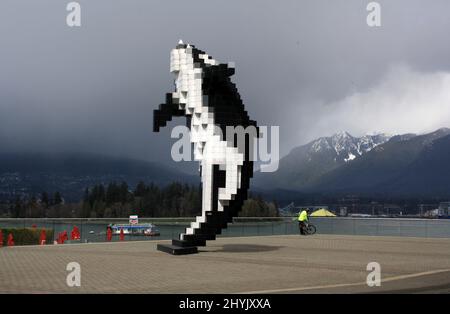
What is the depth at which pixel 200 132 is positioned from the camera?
2050 cm

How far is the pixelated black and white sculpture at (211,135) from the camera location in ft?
66.4

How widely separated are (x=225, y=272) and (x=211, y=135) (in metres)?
6.71

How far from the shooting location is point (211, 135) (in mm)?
20297

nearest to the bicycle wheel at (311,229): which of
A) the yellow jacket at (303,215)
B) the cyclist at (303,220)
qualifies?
the cyclist at (303,220)

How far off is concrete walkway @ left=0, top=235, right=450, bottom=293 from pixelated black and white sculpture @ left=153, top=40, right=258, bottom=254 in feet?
3.66

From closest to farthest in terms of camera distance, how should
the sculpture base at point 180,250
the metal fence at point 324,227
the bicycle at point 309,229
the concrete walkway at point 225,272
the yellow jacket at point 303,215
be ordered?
the concrete walkway at point 225,272 < the sculpture base at point 180,250 < the metal fence at point 324,227 < the yellow jacket at point 303,215 < the bicycle at point 309,229

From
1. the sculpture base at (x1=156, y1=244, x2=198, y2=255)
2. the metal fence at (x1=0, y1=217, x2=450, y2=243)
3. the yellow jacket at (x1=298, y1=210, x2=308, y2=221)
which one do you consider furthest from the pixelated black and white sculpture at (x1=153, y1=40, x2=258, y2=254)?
the yellow jacket at (x1=298, y1=210, x2=308, y2=221)

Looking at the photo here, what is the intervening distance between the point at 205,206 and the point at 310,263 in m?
4.67

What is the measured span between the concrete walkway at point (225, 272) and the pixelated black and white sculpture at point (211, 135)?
1.12 m

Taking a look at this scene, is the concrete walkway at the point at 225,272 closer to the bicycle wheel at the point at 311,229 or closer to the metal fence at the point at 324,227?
the metal fence at the point at 324,227

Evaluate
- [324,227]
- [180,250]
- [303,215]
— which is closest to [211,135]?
[180,250]
